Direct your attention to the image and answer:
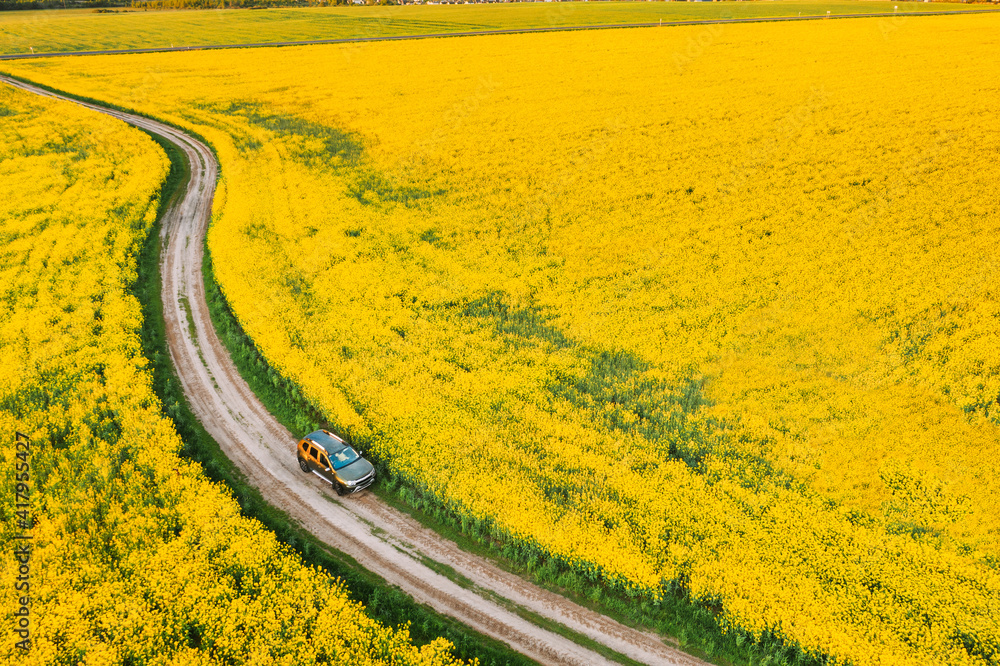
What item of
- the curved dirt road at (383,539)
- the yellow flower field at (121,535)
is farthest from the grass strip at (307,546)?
the yellow flower field at (121,535)

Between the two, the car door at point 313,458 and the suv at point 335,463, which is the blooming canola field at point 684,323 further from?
the car door at point 313,458

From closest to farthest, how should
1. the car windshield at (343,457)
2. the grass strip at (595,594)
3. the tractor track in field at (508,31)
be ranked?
the grass strip at (595,594), the car windshield at (343,457), the tractor track in field at (508,31)

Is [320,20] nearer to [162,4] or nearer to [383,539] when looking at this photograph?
[162,4]

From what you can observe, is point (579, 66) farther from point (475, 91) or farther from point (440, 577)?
point (440, 577)

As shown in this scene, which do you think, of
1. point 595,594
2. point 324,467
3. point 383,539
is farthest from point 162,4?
point 595,594

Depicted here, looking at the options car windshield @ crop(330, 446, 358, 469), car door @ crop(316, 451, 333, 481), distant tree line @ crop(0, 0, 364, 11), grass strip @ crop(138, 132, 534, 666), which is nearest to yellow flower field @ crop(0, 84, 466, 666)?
grass strip @ crop(138, 132, 534, 666)

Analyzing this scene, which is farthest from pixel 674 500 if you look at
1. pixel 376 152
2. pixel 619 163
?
pixel 376 152
